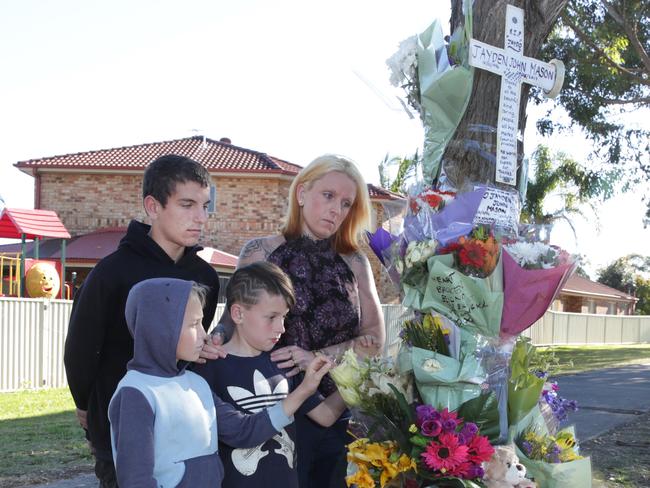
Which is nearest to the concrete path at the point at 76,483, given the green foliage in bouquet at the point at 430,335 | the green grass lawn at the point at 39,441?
the green grass lawn at the point at 39,441

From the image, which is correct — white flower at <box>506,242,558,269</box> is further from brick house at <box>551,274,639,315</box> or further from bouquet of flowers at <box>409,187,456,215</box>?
brick house at <box>551,274,639,315</box>

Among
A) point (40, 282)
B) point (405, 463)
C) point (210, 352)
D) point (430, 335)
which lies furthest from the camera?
point (40, 282)

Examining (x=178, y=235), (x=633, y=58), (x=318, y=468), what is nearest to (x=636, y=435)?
(x=318, y=468)

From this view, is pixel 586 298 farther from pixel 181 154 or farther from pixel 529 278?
pixel 529 278

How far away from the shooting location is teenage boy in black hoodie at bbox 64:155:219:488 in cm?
272

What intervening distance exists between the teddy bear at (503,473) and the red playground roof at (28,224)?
14.3 meters

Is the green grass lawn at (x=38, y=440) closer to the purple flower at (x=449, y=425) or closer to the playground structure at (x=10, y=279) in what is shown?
the purple flower at (x=449, y=425)

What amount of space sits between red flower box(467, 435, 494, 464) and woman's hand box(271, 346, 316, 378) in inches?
29.0

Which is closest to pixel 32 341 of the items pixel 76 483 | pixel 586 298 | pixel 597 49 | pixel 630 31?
pixel 76 483

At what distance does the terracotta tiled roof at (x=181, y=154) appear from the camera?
23922 mm

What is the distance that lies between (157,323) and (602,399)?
30.8 feet

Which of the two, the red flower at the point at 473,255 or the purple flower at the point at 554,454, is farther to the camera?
the purple flower at the point at 554,454

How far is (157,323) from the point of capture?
2406 millimetres

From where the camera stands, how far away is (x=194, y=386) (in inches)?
100.0
